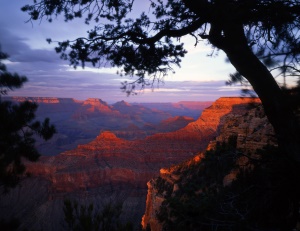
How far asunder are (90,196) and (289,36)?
45.1 metres

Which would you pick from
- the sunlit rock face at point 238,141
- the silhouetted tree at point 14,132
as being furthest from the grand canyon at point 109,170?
the silhouetted tree at point 14,132

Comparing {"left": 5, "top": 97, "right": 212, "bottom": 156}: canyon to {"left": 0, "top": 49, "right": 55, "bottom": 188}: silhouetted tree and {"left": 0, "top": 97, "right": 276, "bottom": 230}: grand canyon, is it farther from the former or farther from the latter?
{"left": 0, "top": 49, "right": 55, "bottom": 188}: silhouetted tree

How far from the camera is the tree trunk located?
117 inches

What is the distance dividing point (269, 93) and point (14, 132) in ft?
14.3

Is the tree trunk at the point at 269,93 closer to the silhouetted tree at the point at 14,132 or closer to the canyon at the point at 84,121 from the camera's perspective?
the silhouetted tree at the point at 14,132

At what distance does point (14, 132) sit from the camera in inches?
193

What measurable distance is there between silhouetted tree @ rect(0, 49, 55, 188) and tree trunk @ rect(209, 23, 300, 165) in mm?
3878

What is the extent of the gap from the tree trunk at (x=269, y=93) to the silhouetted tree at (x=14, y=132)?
3.88 m

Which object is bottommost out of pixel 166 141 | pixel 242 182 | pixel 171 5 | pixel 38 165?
pixel 38 165

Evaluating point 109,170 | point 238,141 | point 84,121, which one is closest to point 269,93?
point 238,141

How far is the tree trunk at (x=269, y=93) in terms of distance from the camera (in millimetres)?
2977

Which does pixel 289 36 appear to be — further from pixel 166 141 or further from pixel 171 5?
pixel 166 141

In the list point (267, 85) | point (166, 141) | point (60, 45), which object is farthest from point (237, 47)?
point (166, 141)

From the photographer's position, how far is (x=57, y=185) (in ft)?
149
